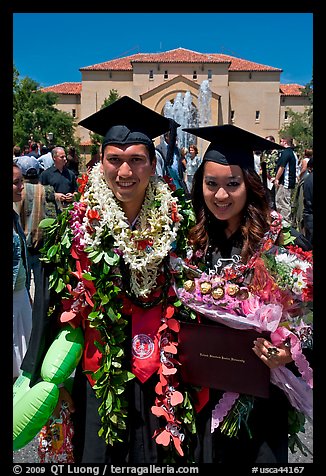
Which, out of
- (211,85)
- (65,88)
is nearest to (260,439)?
(211,85)

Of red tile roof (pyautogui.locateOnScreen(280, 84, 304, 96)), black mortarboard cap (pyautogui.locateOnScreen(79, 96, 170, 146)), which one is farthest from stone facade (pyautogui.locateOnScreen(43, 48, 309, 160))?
black mortarboard cap (pyautogui.locateOnScreen(79, 96, 170, 146))

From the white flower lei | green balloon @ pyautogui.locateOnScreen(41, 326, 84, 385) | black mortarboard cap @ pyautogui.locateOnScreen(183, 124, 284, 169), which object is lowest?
green balloon @ pyautogui.locateOnScreen(41, 326, 84, 385)

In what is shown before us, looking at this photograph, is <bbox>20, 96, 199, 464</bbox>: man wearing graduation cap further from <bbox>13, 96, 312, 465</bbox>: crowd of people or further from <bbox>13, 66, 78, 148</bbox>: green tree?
<bbox>13, 66, 78, 148</bbox>: green tree

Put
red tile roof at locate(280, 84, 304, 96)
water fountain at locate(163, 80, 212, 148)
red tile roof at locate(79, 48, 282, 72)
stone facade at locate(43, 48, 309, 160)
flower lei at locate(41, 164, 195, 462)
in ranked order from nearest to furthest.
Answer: flower lei at locate(41, 164, 195, 462)
water fountain at locate(163, 80, 212, 148)
red tile roof at locate(79, 48, 282, 72)
stone facade at locate(43, 48, 309, 160)
red tile roof at locate(280, 84, 304, 96)

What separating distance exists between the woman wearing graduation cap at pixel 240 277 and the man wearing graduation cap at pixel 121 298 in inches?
7.1

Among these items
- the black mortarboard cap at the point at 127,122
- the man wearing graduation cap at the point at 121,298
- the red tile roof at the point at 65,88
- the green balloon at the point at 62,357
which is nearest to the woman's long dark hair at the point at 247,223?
the man wearing graduation cap at the point at 121,298

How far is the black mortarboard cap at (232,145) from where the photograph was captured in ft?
9.23

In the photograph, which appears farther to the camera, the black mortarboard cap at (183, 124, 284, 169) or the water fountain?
the water fountain

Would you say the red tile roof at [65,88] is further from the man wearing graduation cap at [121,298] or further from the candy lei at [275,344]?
the candy lei at [275,344]

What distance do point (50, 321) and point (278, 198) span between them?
8.77 m

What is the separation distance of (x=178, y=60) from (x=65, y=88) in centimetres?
1706

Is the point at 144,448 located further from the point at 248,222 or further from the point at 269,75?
the point at 269,75

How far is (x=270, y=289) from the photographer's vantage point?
2.44 metres

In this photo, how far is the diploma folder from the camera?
8.25ft
